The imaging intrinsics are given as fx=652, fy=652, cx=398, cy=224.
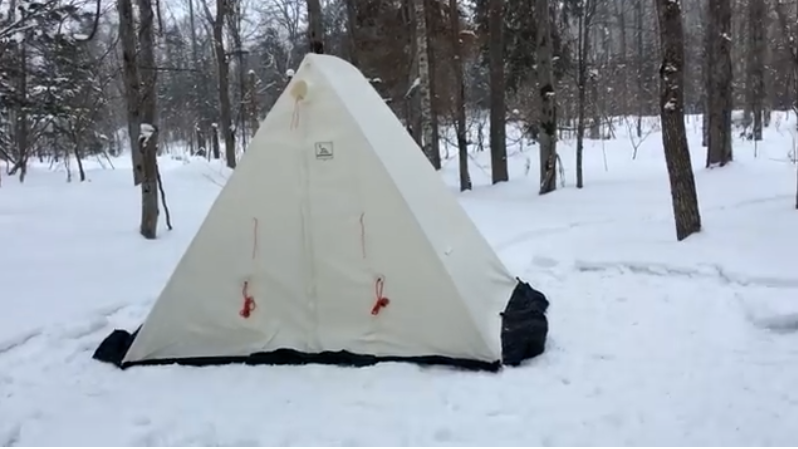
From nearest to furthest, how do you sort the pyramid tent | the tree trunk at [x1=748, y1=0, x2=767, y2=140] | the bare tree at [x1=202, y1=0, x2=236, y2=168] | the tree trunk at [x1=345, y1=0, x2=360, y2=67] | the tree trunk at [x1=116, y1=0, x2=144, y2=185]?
the pyramid tent, the tree trunk at [x1=116, y1=0, x2=144, y2=185], the tree trunk at [x1=345, y1=0, x2=360, y2=67], the tree trunk at [x1=748, y1=0, x2=767, y2=140], the bare tree at [x1=202, y1=0, x2=236, y2=168]

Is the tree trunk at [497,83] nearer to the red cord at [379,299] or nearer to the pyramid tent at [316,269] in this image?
the pyramid tent at [316,269]

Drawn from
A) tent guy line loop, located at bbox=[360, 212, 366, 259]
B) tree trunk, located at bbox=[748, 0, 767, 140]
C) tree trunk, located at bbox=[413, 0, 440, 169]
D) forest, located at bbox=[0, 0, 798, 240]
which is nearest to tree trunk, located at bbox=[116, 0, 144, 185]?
forest, located at bbox=[0, 0, 798, 240]

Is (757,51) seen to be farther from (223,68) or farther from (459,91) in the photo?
(223,68)

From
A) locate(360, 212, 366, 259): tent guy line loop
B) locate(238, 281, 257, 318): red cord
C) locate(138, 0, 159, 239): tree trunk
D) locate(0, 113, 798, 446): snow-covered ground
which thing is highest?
locate(138, 0, 159, 239): tree trunk

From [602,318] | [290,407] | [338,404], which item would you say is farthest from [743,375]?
[290,407]

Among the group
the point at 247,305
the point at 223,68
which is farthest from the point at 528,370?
the point at 223,68

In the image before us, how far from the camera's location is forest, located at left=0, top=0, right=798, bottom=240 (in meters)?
7.89

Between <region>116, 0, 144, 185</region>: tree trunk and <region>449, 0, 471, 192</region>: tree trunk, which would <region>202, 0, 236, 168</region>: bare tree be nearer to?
<region>449, 0, 471, 192</region>: tree trunk

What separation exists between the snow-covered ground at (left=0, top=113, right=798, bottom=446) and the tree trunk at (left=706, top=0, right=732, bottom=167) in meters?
4.53

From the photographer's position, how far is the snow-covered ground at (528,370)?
3205 mm

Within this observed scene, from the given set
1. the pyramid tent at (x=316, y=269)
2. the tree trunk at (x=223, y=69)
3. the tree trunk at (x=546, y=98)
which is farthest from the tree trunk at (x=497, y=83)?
the pyramid tent at (x=316, y=269)

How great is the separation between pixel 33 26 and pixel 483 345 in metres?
6.20

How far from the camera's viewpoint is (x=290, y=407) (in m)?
3.52

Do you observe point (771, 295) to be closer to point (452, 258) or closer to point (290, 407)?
point (452, 258)
